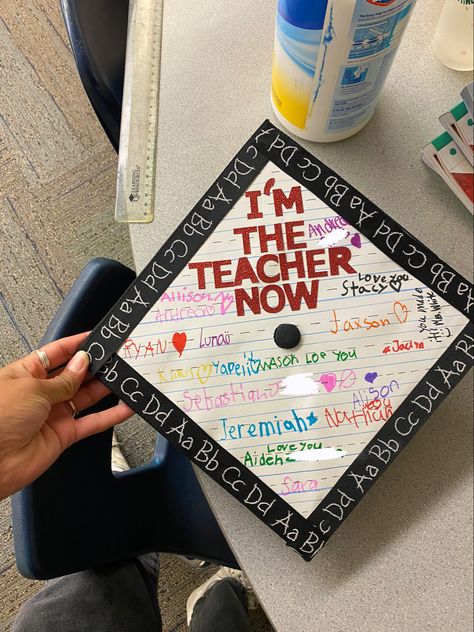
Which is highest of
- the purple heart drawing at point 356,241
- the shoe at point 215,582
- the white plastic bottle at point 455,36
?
the white plastic bottle at point 455,36

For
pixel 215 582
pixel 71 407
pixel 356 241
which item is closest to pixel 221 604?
pixel 215 582

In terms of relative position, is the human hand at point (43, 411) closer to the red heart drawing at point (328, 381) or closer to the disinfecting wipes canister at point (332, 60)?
the red heart drawing at point (328, 381)

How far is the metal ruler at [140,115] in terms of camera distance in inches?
25.1

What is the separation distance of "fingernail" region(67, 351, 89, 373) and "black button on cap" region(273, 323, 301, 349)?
0.66 feet

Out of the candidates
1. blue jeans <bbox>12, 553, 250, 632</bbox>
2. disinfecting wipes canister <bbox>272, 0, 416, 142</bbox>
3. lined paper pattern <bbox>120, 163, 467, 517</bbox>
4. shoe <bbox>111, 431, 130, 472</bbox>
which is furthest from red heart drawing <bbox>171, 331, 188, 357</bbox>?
shoe <bbox>111, 431, 130, 472</bbox>

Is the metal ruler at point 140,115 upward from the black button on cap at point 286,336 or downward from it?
upward

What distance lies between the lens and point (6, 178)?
1336mm

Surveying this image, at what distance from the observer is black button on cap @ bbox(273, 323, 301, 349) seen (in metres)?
0.56

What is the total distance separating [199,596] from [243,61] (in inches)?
40.5

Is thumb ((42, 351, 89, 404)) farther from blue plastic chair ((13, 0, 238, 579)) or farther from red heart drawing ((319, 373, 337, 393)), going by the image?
red heart drawing ((319, 373, 337, 393))

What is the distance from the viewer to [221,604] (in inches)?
41.5

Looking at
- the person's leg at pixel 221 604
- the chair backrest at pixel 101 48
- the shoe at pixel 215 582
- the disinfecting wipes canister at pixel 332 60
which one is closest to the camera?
Result: the disinfecting wipes canister at pixel 332 60

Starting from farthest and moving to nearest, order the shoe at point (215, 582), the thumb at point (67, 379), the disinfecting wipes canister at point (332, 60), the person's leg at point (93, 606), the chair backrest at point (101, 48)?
the shoe at point (215, 582), the person's leg at point (93, 606), the chair backrest at point (101, 48), the thumb at point (67, 379), the disinfecting wipes canister at point (332, 60)

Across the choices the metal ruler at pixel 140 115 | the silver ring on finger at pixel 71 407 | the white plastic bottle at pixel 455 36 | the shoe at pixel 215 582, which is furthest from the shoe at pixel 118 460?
the white plastic bottle at pixel 455 36
